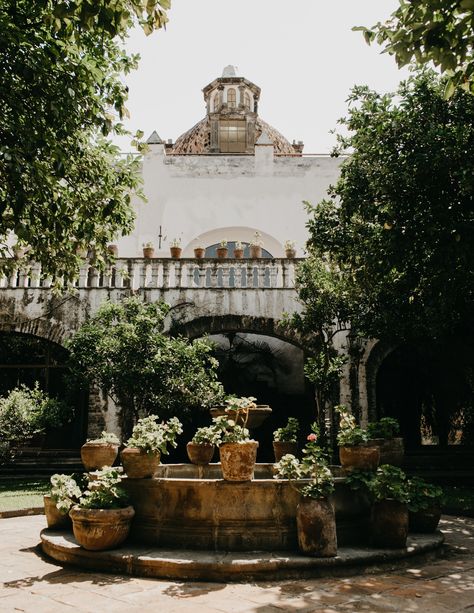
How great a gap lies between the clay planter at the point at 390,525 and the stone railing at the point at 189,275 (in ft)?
29.9

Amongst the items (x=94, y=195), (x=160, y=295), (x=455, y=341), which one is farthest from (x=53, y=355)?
(x=455, y=341)

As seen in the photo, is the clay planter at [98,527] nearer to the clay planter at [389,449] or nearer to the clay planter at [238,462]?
the clay planter at [238,462]

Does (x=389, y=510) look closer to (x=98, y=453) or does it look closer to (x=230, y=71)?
(x=98, y=453)

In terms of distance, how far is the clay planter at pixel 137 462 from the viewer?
18.8 ft

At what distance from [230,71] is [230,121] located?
295 cm

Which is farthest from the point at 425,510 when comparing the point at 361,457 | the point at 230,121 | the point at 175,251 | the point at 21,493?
the point at 230,121

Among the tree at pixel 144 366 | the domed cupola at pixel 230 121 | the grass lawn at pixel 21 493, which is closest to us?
the grass lawn at pixel 21 493

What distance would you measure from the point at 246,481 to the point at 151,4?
4391 mm

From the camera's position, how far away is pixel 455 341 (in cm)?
1354

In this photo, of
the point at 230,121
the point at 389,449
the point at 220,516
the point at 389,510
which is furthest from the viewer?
the point at 230,121

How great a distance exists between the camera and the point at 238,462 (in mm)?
5414

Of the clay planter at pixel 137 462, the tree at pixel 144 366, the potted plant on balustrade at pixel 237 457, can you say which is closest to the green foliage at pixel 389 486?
the potted plant on balustrade at pixel 237 457

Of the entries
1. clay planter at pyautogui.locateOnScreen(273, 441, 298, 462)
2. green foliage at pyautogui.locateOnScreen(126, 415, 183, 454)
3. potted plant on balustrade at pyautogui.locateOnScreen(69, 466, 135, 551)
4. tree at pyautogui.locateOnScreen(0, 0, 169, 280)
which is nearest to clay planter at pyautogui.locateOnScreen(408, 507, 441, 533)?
clay planter at pyautogui.locateOnScreen(273, 441, 298, 462)

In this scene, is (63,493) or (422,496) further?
(422,496)
